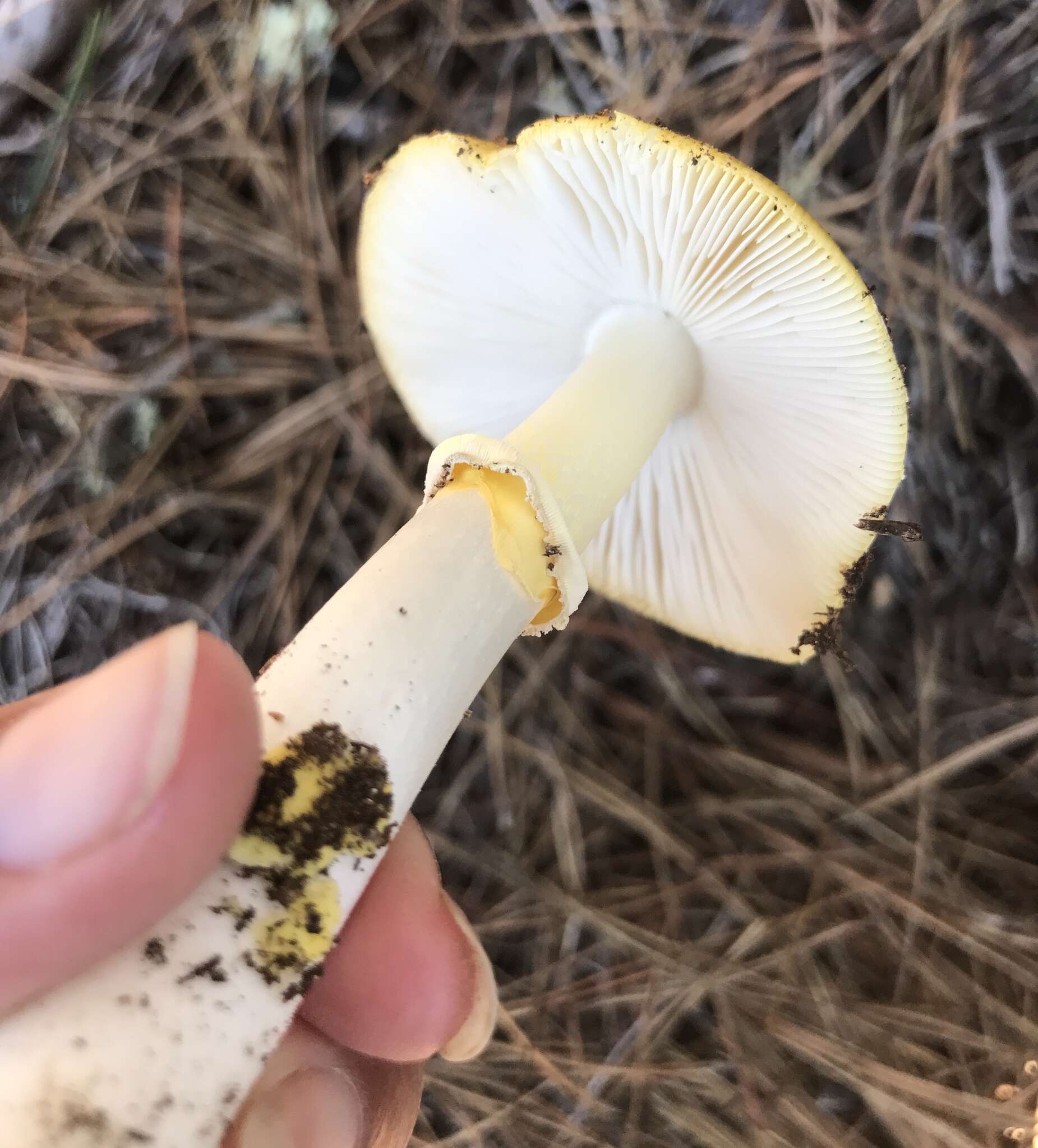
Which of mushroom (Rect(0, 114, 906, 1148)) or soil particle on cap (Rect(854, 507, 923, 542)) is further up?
mushroom (Rect(0, 114, 906, 1148))

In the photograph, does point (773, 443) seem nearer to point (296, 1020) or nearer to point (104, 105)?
point (296, 1020)

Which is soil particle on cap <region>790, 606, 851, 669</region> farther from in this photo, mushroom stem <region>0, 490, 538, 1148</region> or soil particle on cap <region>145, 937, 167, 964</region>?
soil particle on cap <region>145, 937, 167, 964</region>

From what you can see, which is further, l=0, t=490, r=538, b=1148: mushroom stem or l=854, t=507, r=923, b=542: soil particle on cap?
l=854, t=507, r=923, b=542: soil particle on cap

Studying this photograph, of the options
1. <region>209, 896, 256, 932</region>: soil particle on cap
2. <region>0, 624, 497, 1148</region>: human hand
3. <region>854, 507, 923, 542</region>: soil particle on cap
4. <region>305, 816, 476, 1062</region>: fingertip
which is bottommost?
<region>305, 816, 476, 1062</region>: fingertip

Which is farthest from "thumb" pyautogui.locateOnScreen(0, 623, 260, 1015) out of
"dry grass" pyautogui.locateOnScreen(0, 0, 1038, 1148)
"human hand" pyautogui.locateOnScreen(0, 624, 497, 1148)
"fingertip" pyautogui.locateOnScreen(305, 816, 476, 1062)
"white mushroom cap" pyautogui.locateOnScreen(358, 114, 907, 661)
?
"dry grass" pyautogui.locateOnScreen(0, 0, 1038, 1148)

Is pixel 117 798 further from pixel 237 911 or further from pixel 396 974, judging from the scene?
pixel 396 974

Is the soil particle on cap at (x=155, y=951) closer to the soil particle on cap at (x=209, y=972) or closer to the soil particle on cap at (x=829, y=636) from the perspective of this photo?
the soil particle on cap at (x=209, y=972)

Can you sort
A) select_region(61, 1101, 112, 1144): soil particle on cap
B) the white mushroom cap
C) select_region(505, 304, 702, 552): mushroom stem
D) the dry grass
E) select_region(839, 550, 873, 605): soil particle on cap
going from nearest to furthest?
1. select_region(61, 1101, 112, 1144): soil particle on cap
2. the white mushroom cap
3. select_region(505, 304, 702, 552): mushroom stem
4. select_region(839, 550, 873, 605): soil particle on cap
5. the dry grass
